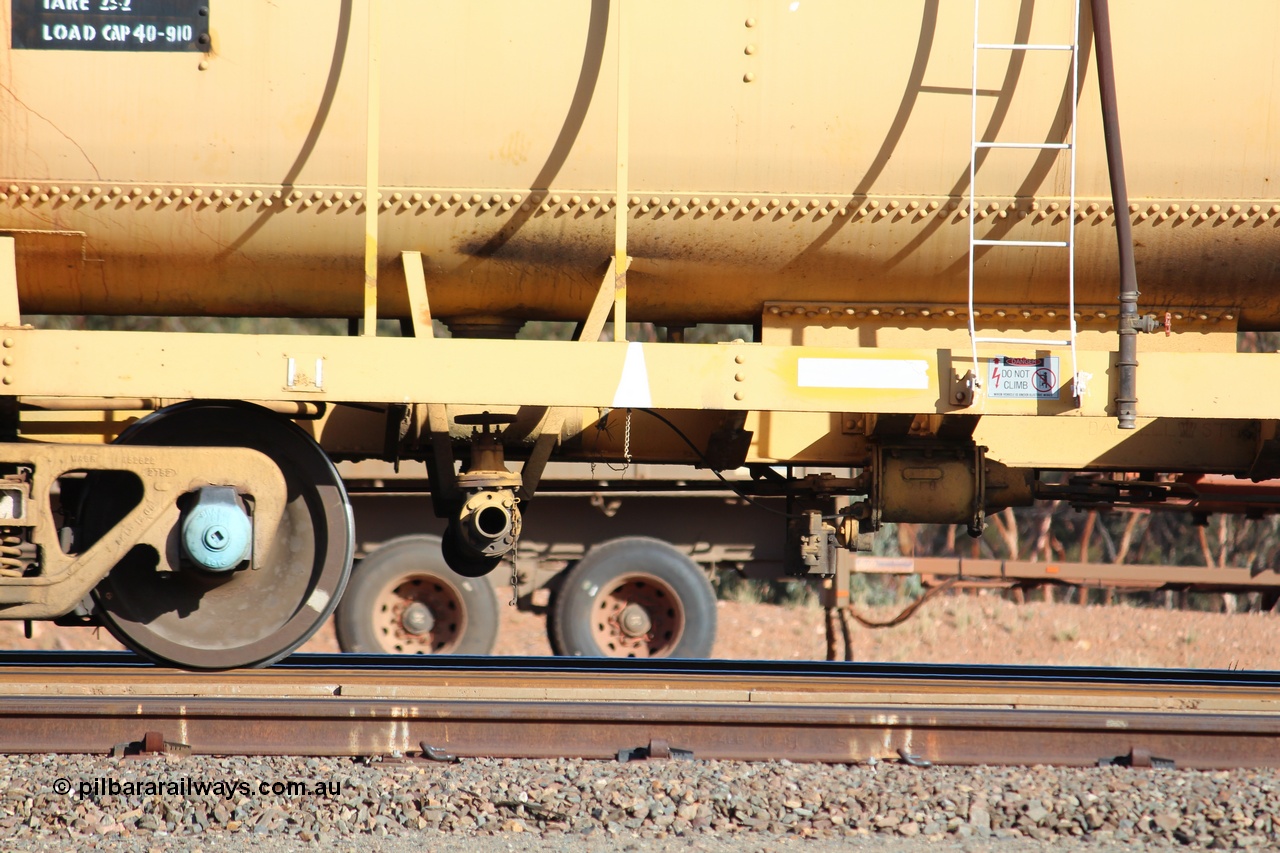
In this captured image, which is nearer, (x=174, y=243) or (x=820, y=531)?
(x=174, y=243)

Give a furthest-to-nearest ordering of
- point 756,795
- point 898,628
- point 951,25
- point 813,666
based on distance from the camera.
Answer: point 898,628 → point 813,666 → point 951,25 → point 756,795

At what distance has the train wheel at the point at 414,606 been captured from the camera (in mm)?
9852

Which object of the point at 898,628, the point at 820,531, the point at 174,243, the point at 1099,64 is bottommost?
the point at 898,628

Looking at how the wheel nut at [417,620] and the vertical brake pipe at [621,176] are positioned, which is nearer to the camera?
the vertical brake pipe at [621,176]

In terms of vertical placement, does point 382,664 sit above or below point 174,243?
below

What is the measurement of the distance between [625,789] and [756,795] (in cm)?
50

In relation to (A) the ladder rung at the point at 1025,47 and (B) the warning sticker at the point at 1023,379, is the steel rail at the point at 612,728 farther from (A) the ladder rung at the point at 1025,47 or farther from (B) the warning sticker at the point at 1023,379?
(A) the ladder rung at the point at 1025,47

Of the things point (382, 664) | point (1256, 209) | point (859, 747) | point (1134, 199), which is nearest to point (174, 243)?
point (382, 664)

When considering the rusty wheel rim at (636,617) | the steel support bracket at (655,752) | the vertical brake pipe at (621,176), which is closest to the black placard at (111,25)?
the vertical brake pipe at (621,176)

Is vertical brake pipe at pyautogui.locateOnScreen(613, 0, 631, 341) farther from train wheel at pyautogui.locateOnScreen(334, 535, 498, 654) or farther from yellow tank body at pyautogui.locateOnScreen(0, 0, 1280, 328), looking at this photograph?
train wheel at pyautogui.locateOnScreen(334, 535, 498, 654)

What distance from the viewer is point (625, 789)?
4500 mm

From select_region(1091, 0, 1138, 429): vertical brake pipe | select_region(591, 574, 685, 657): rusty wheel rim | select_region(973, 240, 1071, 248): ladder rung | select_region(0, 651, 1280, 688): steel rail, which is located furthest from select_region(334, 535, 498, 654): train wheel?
select_region(1091, 0, 1138, 429): vertical brake pipe

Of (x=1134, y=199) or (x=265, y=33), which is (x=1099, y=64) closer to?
(x=1134, y=199)

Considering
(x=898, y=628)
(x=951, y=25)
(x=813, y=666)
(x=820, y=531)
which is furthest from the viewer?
(x=898, y=628)
